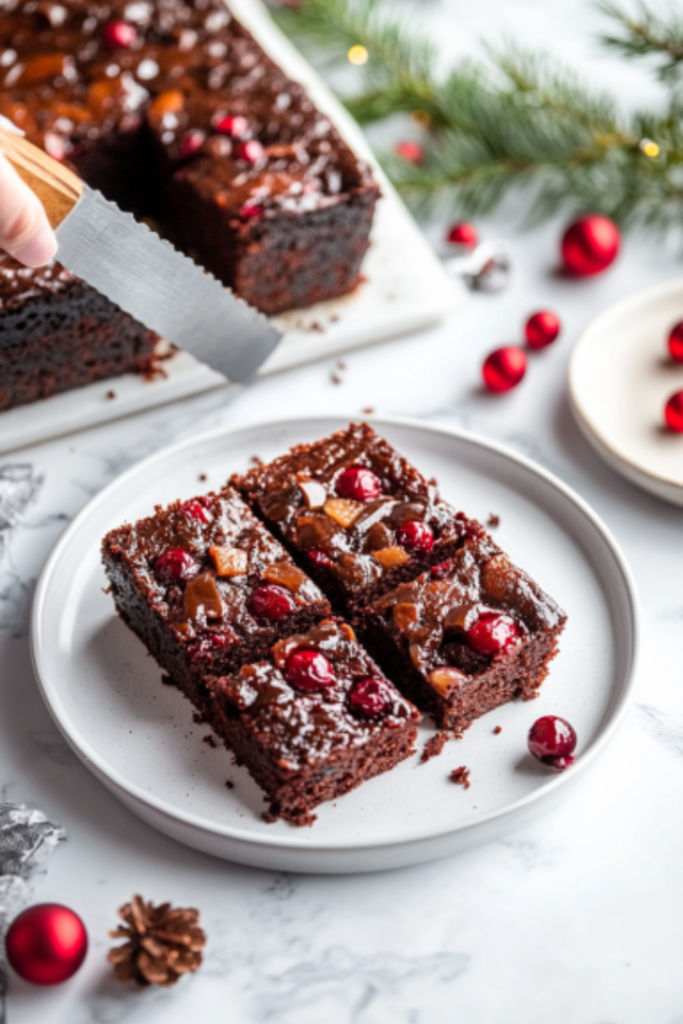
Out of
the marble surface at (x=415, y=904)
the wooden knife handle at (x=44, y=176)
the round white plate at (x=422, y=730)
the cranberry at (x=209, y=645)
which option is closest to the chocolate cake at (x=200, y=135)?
the round white plate at (x=422, y=730)

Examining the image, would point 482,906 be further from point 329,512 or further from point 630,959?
point 329,512

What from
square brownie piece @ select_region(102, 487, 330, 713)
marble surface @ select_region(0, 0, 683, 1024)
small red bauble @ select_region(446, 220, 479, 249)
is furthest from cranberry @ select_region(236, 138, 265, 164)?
marble surface @ select_region(0, 0, 683, 1024)

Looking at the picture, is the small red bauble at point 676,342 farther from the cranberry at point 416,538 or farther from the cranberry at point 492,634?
the cranberry at point 492,634

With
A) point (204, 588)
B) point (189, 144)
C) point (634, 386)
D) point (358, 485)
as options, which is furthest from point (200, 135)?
point (204, 588)

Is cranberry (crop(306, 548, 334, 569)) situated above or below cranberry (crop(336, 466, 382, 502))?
above

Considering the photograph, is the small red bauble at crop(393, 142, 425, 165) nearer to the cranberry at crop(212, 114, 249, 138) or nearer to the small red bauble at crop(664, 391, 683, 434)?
the cranberry at crop(212, 114, 249, 138)

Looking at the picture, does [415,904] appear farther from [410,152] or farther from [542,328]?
[410,152]
